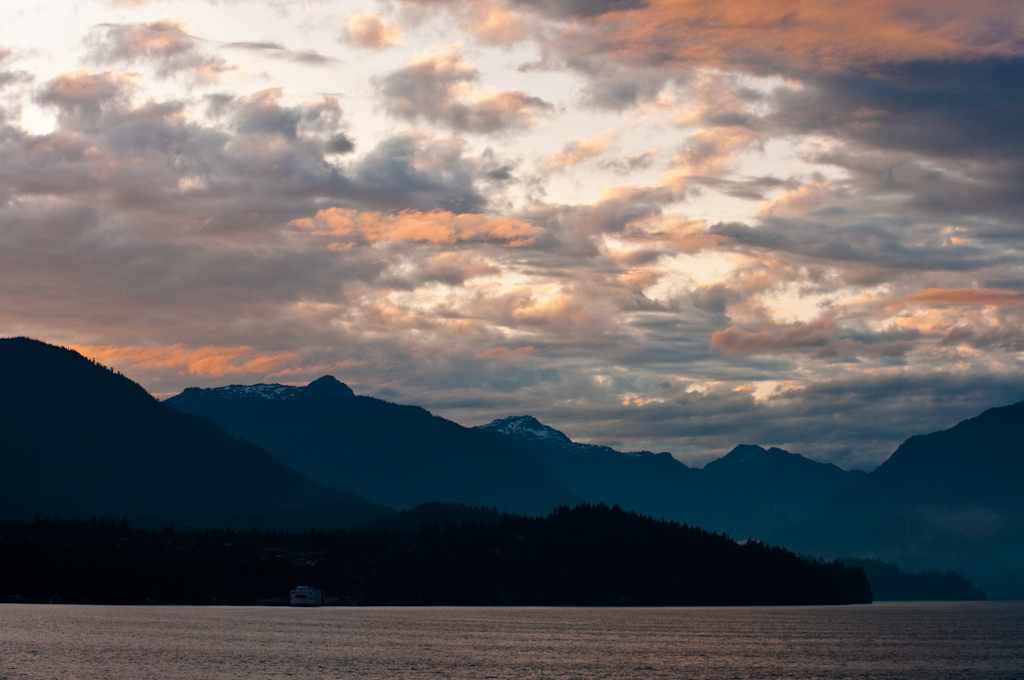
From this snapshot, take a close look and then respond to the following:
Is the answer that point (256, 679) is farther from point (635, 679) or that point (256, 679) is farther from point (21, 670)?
point (635, 679)

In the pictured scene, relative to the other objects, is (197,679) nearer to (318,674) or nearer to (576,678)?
(318,674)

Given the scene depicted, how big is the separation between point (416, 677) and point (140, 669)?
50.9 m

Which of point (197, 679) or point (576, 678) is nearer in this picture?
point (197, 679)

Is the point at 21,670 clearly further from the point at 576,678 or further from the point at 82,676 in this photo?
the point at 576,678

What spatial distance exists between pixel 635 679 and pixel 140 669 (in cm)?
9077

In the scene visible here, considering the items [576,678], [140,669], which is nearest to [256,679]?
[140,669]

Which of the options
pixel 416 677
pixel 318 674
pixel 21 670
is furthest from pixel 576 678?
pixel 21 670

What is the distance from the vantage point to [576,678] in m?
199

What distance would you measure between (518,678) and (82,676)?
75375mm

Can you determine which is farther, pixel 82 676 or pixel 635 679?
pixel 635 679

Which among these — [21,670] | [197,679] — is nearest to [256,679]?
[197,679]

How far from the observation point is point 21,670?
191875 millimetres

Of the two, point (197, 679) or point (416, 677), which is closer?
point (197, 679)

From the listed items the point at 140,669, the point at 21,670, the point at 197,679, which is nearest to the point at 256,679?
the point at 197,679
